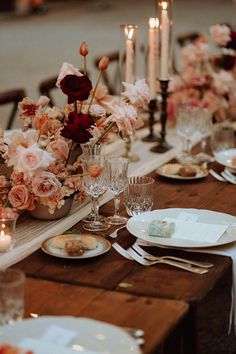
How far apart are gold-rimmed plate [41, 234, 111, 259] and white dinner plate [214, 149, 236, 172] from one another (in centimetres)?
94

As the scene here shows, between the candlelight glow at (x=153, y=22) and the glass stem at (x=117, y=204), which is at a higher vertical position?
the candlelight glow at (x=153, y=22)

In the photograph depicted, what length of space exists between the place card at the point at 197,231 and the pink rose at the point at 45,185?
1.18ft

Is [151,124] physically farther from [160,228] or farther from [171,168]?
A: [160,228]

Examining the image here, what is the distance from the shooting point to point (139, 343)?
1.63 meters

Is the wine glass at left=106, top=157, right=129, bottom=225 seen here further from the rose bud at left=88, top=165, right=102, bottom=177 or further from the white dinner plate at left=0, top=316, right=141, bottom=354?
the white dinner plate at left=0, top=316, right=141, bottom=354

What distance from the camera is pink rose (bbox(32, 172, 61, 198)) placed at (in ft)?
7.39

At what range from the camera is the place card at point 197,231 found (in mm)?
2240

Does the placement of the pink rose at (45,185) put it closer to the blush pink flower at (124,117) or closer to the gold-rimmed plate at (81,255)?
the gold-rimmed plate at (81,255)

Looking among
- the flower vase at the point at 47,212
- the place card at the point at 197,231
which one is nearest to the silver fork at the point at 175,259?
the place card at the point at 197,231

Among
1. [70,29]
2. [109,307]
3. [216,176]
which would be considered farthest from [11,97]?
[70,29]

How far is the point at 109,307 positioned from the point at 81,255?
12.9 inches

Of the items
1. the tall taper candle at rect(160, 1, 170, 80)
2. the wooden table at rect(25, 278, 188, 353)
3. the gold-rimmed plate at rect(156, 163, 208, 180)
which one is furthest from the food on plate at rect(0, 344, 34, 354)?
the tall taper candle at rect(160, 1, 170, 80)

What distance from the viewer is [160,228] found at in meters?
2.26

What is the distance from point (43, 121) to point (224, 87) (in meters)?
1.60
